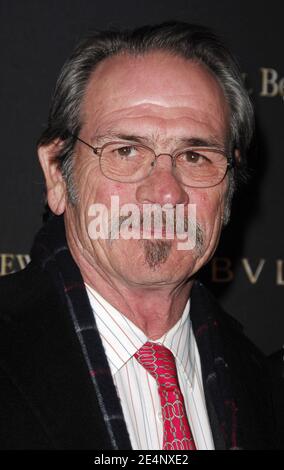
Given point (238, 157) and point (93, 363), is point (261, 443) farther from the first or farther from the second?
point (238, 157)

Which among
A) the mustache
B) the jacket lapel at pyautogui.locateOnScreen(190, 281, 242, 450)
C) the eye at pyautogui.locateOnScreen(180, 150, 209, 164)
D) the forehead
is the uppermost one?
the forehead

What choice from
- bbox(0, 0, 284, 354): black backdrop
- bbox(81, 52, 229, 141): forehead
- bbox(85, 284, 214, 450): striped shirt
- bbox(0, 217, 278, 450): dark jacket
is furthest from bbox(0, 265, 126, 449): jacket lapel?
bbox(0, 0, 284, 354): black backdrop

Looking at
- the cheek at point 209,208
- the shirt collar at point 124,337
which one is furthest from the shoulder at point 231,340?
the cheek at point 209,208

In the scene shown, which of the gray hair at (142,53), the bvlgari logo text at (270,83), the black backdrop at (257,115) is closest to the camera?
the gray hair at (142,53)

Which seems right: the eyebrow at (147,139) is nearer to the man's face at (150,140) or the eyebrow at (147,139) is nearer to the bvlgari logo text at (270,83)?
the man's face at (150,140)

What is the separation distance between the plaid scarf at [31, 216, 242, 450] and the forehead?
1.19 ft

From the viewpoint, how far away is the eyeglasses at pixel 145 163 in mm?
1984

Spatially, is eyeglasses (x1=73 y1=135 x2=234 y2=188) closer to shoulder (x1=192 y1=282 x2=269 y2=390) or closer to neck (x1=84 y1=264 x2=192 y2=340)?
neck (x1=84 y1=264 x2=192 y2=340)

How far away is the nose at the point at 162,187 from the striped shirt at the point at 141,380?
346 mm

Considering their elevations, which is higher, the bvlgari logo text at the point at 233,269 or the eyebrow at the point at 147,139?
the eyebrow at the point at 147,139

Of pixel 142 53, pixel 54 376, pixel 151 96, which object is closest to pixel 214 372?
pixel 54 376

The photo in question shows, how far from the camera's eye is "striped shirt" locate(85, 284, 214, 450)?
1919 millimetres

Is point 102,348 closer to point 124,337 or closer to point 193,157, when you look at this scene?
point 124,337

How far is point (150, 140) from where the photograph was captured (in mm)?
1994
